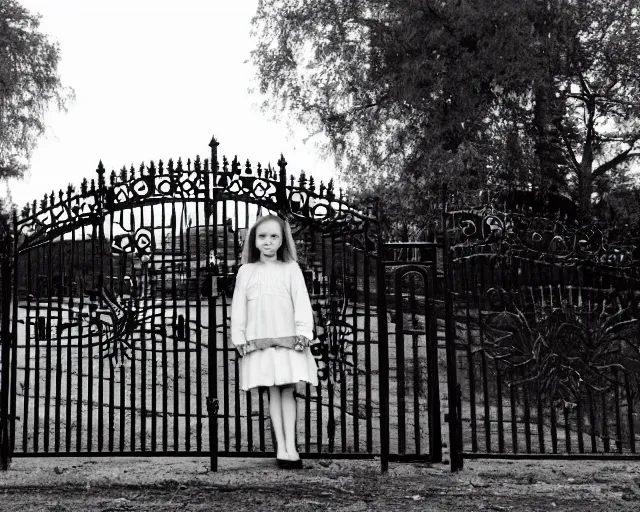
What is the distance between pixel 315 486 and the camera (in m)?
5.39

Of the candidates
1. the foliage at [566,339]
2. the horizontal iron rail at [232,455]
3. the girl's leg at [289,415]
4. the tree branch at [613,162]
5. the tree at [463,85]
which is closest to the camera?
the girl's leg at [289,415]

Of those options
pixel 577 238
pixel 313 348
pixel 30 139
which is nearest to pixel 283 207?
pixel 313 348

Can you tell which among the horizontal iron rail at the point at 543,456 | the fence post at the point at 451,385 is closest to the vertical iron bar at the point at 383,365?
the fence post at the point at 451,385

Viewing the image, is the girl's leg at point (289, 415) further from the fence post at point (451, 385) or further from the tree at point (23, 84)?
the tree at point (23, 84)

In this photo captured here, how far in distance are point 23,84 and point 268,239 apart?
17894mm

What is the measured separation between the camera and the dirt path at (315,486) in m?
4.97

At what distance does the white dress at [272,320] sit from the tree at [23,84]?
1696 centimetres

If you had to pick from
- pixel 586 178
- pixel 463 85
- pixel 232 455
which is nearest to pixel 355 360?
pixel 232 455

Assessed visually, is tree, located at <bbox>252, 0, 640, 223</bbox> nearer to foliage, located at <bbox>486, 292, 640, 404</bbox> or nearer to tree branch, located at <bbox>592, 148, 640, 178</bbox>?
tree branch, located at <bbox>592, 148, 640, 178</bbox>

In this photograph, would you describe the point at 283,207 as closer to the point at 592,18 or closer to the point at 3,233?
the point at 3,233

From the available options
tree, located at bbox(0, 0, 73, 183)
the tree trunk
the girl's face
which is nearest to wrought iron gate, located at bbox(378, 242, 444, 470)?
the girl's face

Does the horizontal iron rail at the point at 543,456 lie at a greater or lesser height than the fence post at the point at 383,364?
lesser

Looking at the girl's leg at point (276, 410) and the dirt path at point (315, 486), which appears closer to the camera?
the dirt path at point (315, 486)

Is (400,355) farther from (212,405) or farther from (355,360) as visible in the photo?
(212,405)
